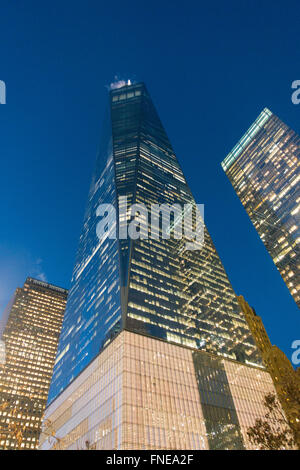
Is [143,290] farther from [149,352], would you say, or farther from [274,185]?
[274,185]

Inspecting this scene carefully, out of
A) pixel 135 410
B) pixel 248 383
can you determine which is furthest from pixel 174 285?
pixel 135 410

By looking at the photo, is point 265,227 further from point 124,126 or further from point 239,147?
point 124,126

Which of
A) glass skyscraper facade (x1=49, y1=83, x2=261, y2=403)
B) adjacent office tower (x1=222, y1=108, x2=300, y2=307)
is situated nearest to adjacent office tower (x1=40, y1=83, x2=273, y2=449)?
glass skyscraper facade (x1=49, y1=83, x2=261, y2=403)

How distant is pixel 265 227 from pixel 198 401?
305 feet

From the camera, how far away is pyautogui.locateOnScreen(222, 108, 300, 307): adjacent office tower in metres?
123

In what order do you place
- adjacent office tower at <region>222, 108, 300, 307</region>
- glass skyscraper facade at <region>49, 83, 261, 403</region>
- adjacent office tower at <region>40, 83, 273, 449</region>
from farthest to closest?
adjacent office tower at <region>222, 108, 300, 307</region> → glass skyscraper facade at <region>49, 83, 261, 403</region> → adjacent office tower at <region>40, 83, 273, 449</region>

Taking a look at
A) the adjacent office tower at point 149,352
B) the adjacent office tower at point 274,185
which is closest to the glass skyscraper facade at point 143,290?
the adjacent office tower at point 149,352

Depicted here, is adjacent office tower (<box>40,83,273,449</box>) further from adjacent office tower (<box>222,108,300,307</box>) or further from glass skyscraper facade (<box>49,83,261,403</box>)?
adjacent office tower (<box>222,108,300,307</box>)

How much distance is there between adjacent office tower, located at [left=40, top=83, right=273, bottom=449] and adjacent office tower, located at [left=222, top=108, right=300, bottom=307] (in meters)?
31.3

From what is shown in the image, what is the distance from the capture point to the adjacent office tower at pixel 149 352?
56781 mm

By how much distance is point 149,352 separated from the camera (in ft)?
210

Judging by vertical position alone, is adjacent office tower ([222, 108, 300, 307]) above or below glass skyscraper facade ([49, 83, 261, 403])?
above

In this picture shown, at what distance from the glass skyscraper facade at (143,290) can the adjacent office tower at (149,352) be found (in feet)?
1.15

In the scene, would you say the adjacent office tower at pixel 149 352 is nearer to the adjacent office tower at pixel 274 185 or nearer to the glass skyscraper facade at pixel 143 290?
the glass skyscraper facade at pixel 143 290
